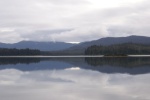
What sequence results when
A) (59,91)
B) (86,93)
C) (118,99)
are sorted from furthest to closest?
(59,91) < (86,93) < (118,99)

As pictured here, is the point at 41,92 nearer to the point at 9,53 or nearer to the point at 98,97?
the point at 98,97

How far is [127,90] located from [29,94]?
19.2 feet

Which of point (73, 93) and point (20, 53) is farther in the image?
point (20, 53)

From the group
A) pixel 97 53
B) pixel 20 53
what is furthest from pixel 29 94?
pixel 20 53

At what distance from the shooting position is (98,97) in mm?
16062

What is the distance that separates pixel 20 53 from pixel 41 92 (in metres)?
129

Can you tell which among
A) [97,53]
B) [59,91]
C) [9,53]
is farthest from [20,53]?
[59,91]

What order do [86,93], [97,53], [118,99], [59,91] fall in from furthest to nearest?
1. [97,53]
2. [59,91]
3. [86,93]
4. [118,99]

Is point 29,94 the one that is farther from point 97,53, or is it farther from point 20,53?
point 20,53

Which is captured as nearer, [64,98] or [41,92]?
[64,98]

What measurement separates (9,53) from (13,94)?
131158 millimetres

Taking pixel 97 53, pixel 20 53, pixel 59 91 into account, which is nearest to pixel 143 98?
pixel 59 91

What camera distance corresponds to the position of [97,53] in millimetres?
137750

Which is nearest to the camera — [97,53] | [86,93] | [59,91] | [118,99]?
[118,99]
